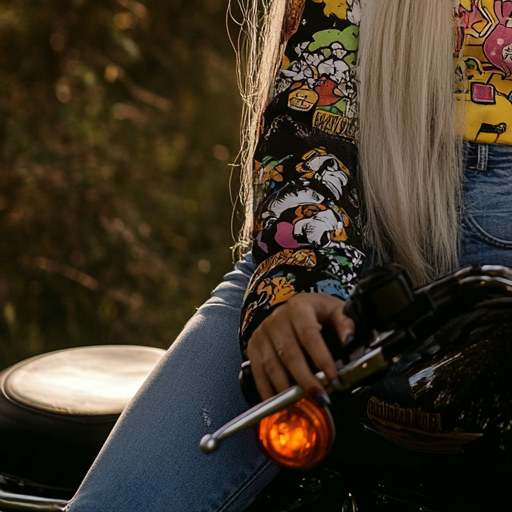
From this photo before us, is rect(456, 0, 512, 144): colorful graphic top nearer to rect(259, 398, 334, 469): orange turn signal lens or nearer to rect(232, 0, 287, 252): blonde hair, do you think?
rect(232, 0, 287, 252): blonde hair

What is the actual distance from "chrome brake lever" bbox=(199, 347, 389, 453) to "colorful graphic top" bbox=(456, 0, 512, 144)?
65 cm

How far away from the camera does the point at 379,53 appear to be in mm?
1211

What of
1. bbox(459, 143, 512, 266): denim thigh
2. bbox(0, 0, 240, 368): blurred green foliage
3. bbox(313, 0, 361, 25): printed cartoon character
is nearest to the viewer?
bbox(459, 143, 512, 266): denim thigh

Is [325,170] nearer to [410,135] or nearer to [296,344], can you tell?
[410,135]

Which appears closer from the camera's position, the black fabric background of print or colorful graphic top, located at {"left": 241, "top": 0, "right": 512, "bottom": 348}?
colorful graphic top, located at {"left": 241, "top": 0, "right": 512, "bottom": 348}

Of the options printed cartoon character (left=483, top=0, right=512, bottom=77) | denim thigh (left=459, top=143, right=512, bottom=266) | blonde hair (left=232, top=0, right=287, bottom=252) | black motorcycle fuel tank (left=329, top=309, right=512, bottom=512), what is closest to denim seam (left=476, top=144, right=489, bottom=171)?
denim thigh (left=459, top=143, right=512, bottom=266)

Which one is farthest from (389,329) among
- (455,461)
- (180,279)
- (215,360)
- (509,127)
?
(180,279)

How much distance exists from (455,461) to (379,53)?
709mm

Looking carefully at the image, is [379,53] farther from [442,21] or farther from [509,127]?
[509,127]

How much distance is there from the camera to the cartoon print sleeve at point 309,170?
867 millimetres

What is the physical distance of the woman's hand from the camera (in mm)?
671

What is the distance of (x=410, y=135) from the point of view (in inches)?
46.9

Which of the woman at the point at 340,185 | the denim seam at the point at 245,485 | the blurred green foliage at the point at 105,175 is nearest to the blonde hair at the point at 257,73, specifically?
the woman at the point at 340,185

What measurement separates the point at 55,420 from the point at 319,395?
2.69 feet
